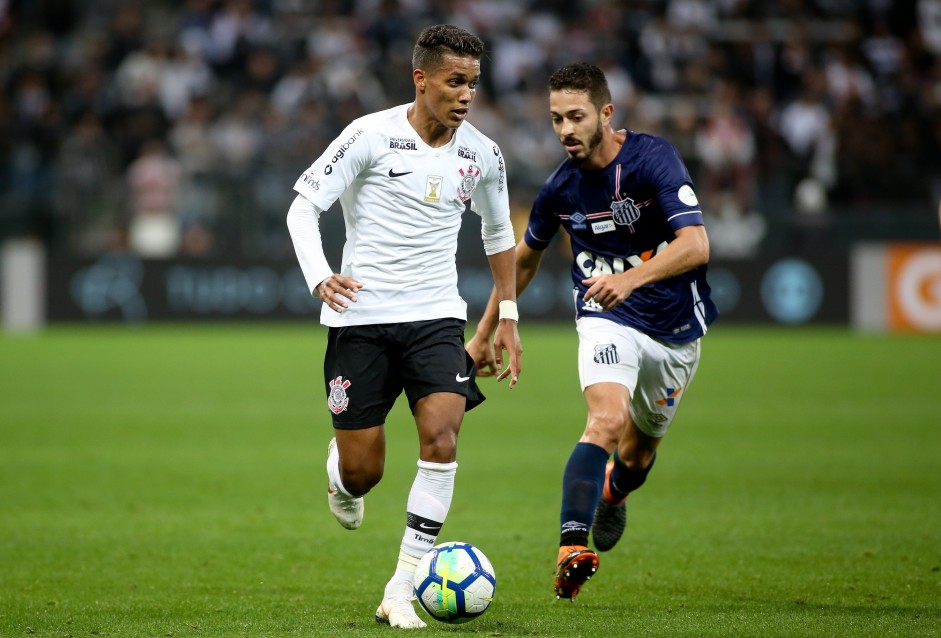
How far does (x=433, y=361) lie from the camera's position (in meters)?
5.91

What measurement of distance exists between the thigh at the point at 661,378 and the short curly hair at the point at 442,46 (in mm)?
1766

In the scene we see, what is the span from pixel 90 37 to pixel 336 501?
20698 millimetres

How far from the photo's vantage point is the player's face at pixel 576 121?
21.0ft

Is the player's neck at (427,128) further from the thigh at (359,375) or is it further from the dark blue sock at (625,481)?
the dark blue sock at (625,481)

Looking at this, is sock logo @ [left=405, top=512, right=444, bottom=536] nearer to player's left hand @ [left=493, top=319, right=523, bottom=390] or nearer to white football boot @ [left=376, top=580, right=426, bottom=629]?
white football boot @ [left=376, top=580, right=426, bottom=629]

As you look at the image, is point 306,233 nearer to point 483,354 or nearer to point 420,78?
point 420,78

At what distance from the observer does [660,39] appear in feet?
79.5

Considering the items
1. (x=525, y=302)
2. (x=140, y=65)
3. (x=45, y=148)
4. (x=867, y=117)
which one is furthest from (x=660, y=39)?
(x=45, y=148)

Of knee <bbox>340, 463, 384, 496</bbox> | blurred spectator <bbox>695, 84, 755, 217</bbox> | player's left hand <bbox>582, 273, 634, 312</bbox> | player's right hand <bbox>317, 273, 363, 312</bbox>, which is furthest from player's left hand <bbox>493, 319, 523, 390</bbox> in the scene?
blurred spectator <bbox>695, 84, 755, 217</bbox>

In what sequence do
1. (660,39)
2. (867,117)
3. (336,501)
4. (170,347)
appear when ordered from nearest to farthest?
(336,501)
(170,347)
(867,117)
(660,39)

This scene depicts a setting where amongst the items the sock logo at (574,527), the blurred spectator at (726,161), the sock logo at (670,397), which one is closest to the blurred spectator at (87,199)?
the blurred spectator at (726,161)

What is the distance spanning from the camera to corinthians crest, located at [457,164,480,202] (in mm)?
6078

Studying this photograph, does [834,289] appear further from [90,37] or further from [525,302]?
[90,37]

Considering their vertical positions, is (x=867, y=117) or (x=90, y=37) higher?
(x=90, y=37)
